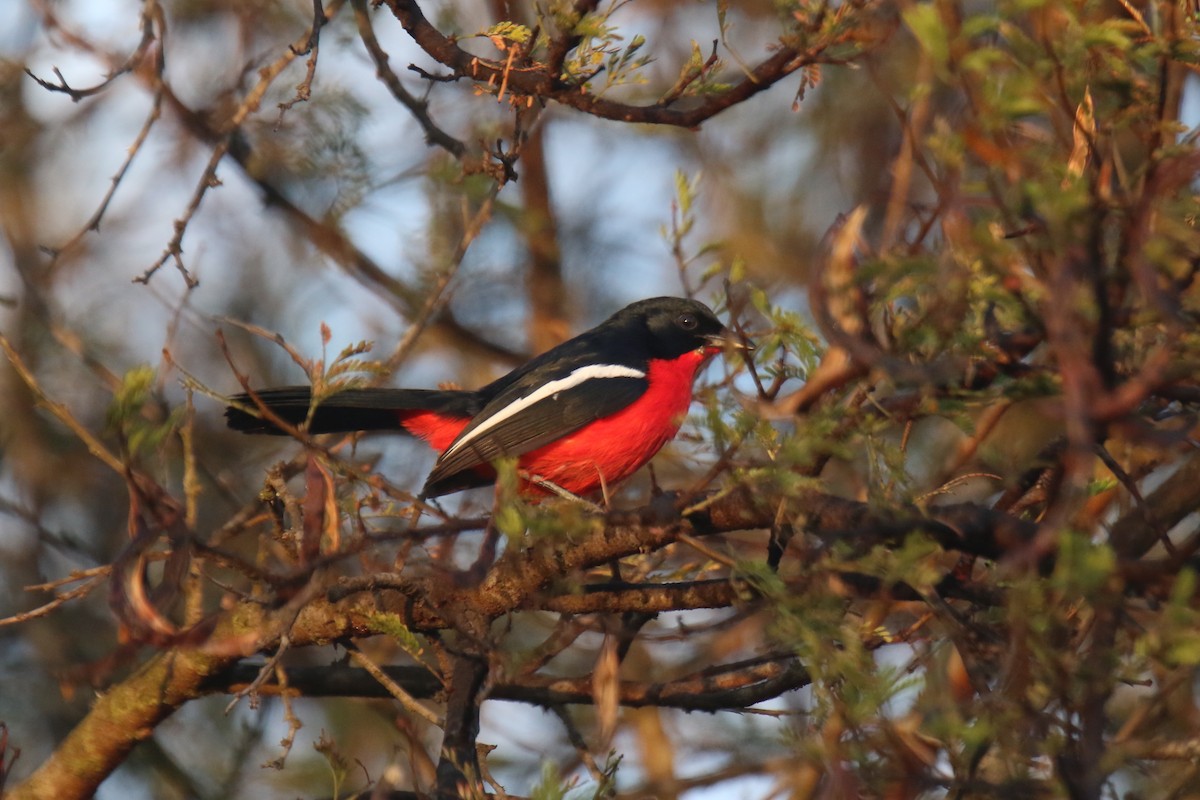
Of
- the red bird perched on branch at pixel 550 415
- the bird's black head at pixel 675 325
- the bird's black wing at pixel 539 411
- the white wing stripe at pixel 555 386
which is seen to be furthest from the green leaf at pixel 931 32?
the bird's black head at pixel 675 325

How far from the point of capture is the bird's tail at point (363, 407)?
15.0 feet

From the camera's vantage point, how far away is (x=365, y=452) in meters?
6.48

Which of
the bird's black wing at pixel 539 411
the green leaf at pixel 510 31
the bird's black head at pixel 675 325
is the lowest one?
the green leaf at pixel 510 31

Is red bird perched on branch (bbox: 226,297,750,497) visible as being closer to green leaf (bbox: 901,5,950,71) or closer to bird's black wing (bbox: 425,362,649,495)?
bird's black wing (bbox: 425,362,649,495)

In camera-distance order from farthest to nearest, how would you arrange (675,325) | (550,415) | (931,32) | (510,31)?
(675,325), (550,415), (510,31), (931,32)

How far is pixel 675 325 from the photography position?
543 centimetres

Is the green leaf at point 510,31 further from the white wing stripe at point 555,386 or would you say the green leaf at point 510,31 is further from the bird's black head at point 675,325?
the bird's black head at point 675,325

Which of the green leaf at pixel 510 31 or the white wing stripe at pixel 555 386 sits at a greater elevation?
the white wing stripe at pixel 555 386

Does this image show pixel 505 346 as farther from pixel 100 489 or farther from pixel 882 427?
pixel 882 427

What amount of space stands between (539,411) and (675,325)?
86 cm

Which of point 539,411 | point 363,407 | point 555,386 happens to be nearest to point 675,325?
point 555,386

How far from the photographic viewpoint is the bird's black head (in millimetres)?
5383

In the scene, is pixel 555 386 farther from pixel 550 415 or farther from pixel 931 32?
pixel 931 32

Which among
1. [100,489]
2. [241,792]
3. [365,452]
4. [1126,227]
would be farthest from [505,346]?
[1126,227]
